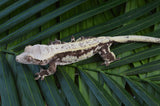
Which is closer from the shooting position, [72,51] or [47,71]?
[47,71]

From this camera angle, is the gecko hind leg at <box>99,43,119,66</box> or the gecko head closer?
the gecko head

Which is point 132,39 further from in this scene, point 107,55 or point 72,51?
point 72,51

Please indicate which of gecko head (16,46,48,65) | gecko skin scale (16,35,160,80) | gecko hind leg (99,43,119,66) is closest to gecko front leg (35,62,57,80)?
gecko skin scale (16,35,160,80)

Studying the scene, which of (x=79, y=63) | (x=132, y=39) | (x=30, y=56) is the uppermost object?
(x=132, y=39)

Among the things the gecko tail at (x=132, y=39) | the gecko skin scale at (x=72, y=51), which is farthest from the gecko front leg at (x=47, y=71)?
the gecko tail at (x=132, y=39)

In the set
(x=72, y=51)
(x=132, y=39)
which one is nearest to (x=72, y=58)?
(x=72, y=51)

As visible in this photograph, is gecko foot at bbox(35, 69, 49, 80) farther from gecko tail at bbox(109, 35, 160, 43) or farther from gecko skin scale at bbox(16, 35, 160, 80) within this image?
gecko tail at bbox(109, 35, 160, 43)
